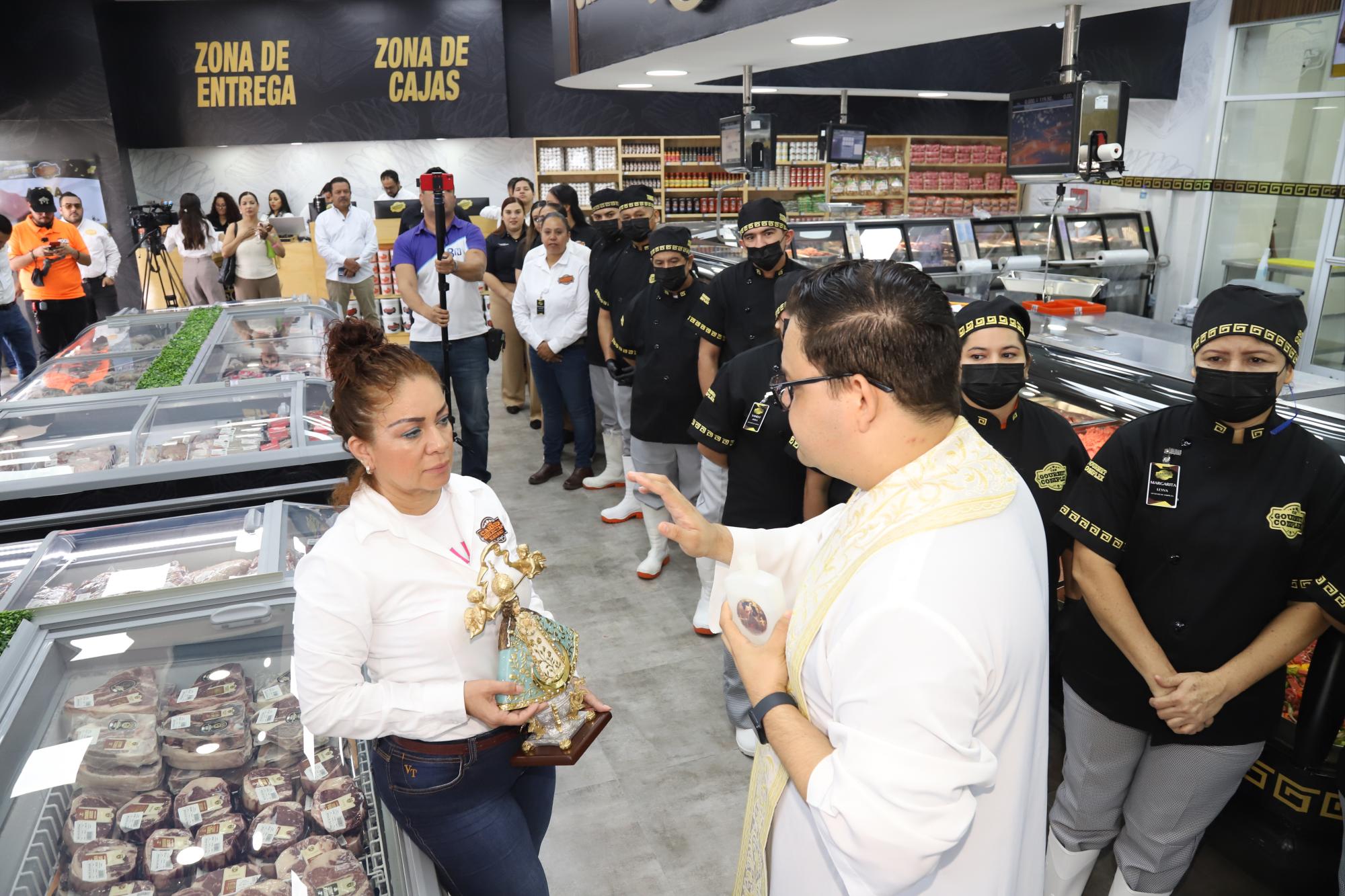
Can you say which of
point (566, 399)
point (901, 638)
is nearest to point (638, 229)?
point (566, 399)

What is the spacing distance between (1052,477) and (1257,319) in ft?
2.13

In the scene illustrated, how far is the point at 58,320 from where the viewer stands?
23.4 ft

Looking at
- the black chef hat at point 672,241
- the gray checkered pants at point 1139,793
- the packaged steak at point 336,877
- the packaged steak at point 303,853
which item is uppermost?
the black chef hat at point 672,241

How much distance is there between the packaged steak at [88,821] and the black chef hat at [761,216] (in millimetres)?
2909

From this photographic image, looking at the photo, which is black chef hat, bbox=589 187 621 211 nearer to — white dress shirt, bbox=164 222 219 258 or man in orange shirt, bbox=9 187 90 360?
man in orange shirt, bbox=9 187 90 360

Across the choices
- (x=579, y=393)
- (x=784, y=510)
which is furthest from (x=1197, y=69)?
(x=784, y=510)

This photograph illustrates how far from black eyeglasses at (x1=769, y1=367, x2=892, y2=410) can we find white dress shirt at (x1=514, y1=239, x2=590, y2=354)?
408cm

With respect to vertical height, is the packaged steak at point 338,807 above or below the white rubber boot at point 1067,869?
above

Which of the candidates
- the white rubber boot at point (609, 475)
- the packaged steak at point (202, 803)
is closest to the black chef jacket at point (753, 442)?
the packaged steak at point (202, 803)

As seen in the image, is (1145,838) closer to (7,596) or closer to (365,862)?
(365,862)

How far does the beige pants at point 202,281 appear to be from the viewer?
26.0 ft

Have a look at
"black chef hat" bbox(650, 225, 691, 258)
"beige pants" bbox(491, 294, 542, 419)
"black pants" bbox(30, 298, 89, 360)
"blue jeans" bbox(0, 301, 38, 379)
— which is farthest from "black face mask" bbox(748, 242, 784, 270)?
"blue jeans" bbox(0, 301, 38, 379)

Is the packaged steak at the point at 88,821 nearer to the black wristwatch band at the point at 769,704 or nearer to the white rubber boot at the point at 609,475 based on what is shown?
the black wristwatch band at the point at 769,704

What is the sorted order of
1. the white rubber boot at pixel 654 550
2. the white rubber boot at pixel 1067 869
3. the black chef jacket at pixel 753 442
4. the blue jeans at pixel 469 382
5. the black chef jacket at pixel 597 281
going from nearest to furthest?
the white rubber boot at pixel 1067 869 → the black chef jacket at pixel 753 442 → the white rubber boot at pixel 654 550 → the blue jeans at pixel 469 382 → the black chef jacket at pixel 597 281
